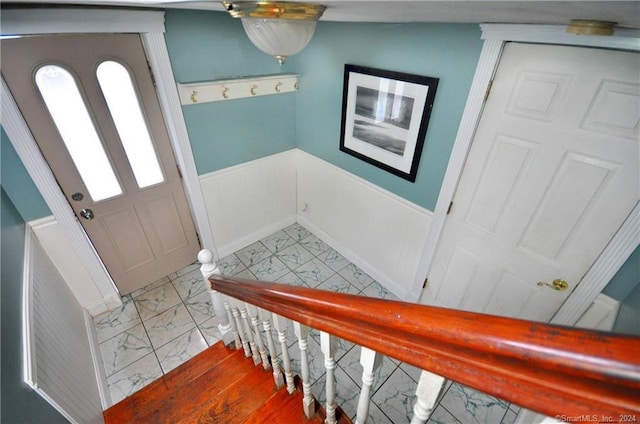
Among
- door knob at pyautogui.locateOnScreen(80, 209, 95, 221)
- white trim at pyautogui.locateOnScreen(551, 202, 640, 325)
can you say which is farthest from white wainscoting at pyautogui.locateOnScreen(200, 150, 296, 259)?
white trim at pyautogui.locateOnScreen(551, 202, 640, 325)

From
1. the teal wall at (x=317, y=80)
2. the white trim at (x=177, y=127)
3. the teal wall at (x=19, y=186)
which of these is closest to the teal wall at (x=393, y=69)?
the teal wall at (x=317, y=80)

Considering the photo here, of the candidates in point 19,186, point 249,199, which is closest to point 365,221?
point 249,199

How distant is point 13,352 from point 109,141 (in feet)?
5.18

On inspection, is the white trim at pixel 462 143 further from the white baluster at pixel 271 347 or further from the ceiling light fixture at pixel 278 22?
the white baluster at pixel 271 347

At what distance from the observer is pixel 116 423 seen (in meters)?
1.50

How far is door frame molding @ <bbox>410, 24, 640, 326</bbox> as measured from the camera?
126 cm

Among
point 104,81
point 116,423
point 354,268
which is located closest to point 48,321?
point 116,423

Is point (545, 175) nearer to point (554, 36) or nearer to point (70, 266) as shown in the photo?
point (554, 36)

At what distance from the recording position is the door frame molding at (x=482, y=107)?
1.26m

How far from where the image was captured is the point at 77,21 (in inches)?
64.3

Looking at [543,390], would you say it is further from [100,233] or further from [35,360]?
[100,233]

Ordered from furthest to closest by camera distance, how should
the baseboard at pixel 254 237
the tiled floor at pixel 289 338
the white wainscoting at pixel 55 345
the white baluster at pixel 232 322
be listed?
the baseboard at pixel 254 237 < the tiled floor at pixel 289 338 < the white baluster at pixel 232 322 < the white wainscoting at pixel 55 345

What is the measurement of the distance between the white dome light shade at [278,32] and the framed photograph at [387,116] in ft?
2.67

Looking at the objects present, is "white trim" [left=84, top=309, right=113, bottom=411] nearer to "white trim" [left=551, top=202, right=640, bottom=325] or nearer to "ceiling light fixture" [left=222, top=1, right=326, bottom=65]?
"ceiling light fixture" [left=222, top=1, right=326, bottom=65]
